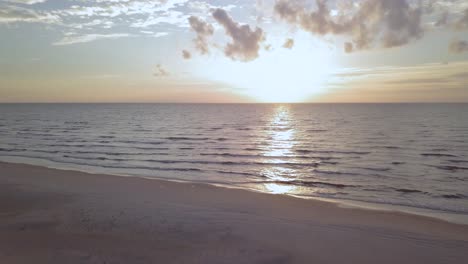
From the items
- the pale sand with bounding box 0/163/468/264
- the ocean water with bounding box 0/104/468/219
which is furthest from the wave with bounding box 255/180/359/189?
the pale sand with bounding box 0/163/468/264

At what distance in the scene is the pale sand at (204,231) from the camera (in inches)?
283

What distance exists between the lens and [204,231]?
338 inches

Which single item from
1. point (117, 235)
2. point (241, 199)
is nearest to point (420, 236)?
point (241, 199)

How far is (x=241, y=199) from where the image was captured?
12.9m

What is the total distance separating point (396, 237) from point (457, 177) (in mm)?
11995

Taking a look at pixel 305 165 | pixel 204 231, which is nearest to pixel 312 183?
pixel 305 165

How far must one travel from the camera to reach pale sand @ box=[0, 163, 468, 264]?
718 centimetres

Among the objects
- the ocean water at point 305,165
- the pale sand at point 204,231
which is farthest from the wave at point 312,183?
the pale sand at point 204,231

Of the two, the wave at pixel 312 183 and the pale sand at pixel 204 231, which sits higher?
the pale sand at pixel 204 231

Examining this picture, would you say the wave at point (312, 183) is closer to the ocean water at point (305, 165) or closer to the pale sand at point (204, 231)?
the ocean water at point (305, 165)

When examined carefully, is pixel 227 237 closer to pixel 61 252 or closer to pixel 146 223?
pixel 146 223

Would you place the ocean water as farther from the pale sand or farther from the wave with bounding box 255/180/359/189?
the pale sand

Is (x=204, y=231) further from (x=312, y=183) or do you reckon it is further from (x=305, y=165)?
(x=305, y=165)

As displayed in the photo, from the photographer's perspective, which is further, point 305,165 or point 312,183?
point 305,165
